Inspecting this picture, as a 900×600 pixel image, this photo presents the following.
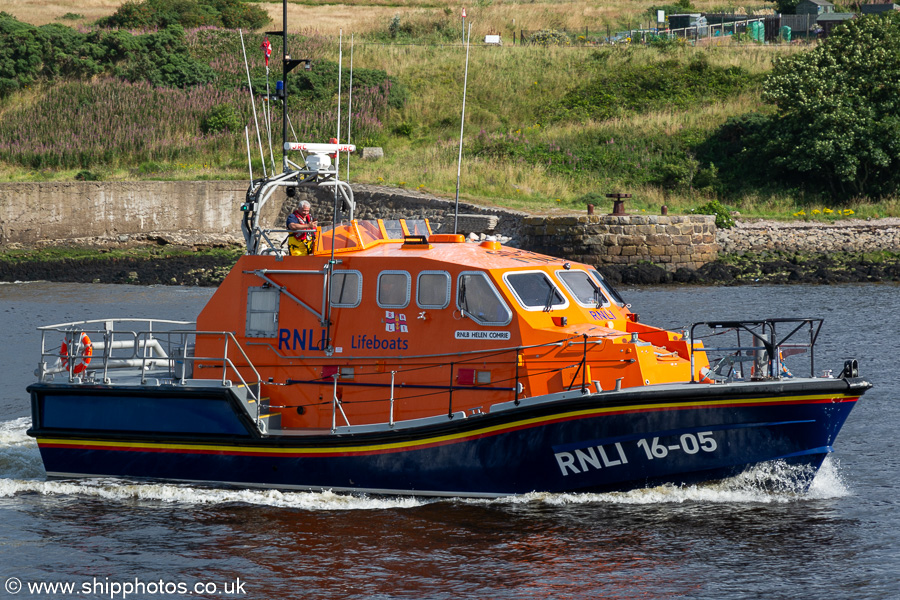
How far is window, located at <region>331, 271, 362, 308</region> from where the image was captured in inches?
358

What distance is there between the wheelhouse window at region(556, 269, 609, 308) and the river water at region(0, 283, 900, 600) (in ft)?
6.13

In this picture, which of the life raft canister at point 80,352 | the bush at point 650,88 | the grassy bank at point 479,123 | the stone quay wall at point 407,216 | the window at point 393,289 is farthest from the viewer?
the bush at point 650,88

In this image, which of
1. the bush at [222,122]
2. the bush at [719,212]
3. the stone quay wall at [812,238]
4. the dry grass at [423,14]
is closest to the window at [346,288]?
the stone quay wall at [812,238]

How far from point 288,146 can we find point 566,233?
1896cm

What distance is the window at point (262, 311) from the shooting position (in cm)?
936

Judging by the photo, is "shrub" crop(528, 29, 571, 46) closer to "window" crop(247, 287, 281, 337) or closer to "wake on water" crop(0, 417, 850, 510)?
"wake on water" crop(0, 417, 850, 510)

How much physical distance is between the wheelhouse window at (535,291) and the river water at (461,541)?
1.77 m

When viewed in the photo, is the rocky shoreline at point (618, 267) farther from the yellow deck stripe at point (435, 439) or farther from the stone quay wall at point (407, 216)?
the yellow deck stripe at point (435, 439)

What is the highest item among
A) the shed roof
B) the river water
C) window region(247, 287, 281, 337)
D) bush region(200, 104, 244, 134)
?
the shed roof

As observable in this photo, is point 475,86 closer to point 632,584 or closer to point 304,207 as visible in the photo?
point 304,207

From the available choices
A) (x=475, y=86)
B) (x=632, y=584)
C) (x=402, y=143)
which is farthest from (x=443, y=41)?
(x=632, y=584)

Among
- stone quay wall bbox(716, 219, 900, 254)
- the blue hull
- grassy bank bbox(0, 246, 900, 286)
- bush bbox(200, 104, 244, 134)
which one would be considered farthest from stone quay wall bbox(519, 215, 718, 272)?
the blue hull

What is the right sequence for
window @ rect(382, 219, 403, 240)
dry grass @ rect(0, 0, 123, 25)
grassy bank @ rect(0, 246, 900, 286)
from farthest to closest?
dry grass @ rect(0, 0, 123, 25), grassy bank @ rect(0, 246, 900, 286), window @ rect(382, 219, 403, 240)

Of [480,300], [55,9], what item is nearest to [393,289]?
[480,300]
